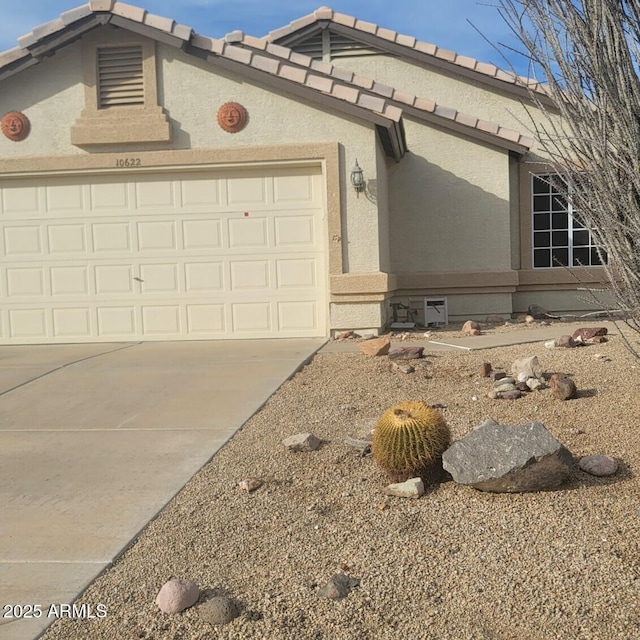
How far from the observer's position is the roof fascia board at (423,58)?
13.5 meters

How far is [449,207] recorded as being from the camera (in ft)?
39.7

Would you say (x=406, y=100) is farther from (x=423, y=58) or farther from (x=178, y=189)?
(x=178, y=189)

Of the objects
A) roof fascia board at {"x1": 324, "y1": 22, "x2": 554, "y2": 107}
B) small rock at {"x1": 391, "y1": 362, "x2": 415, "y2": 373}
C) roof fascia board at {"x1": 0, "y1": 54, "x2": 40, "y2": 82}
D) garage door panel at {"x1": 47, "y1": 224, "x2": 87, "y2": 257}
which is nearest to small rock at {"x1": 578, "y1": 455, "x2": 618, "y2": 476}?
small rock at {"x1": 391, "y1": 362, "x2": 415, "y2": 373}

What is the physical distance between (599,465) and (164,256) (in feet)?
25.3

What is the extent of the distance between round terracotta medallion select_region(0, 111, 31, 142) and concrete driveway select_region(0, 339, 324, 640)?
3232 millimetres

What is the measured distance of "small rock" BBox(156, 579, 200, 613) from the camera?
3059 mm

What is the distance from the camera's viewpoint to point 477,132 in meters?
11.9

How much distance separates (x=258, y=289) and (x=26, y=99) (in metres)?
4.39

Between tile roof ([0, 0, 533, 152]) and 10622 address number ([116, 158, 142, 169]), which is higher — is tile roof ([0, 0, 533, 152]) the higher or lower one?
the higher one

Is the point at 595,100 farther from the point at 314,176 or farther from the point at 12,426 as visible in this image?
the point at 314,176

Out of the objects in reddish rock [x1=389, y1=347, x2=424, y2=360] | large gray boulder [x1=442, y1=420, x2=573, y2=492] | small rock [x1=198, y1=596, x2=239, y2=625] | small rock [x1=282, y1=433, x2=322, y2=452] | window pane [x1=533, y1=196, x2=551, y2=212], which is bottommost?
small rock [x1=198, y1=596, x2=239, y2=625]

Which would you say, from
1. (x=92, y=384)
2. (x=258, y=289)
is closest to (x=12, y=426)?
(x=92, y=384)

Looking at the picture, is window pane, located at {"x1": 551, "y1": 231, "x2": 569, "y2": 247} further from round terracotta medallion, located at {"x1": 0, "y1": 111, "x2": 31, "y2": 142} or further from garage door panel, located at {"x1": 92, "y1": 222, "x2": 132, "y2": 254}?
round terracotta medallion, located at {"x1": 0, "y1": 111, "x2": 31, "y2": 142}

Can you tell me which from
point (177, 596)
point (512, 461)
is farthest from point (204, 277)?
point (177, 596)
